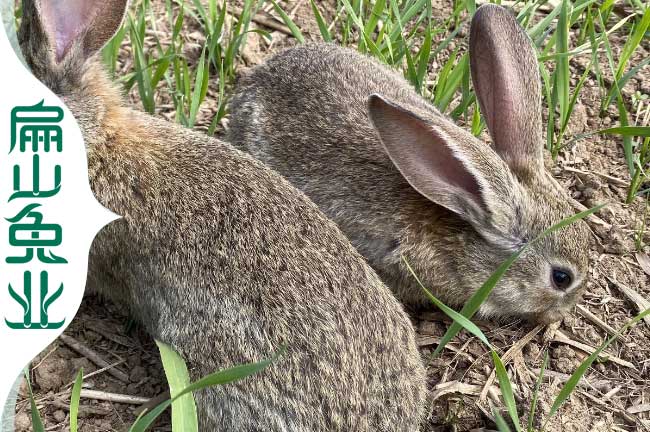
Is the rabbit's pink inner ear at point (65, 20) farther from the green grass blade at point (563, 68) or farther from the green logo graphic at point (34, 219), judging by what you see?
the green grass blade at point (563, 68)

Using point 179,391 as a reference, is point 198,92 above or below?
above

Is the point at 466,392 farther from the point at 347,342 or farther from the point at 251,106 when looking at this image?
the point at 251,106

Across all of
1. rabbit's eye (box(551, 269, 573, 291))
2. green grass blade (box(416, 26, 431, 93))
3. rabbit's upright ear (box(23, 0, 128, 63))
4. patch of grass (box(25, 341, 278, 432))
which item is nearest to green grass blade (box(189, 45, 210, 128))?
rabbit's upright ear (box(23, 0, 128, 63))

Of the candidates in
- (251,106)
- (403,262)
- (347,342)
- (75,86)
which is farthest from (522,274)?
(75,86)

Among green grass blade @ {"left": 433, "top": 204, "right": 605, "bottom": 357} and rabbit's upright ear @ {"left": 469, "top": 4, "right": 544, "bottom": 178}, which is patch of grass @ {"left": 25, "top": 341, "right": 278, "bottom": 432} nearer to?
green grass blade @ {"left": 433, "top": 204, "right": 605, "bottom": 357}

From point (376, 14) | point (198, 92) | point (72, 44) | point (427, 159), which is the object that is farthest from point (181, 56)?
point (427, 159)

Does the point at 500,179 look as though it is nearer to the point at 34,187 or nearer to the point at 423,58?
the point at 423,58
